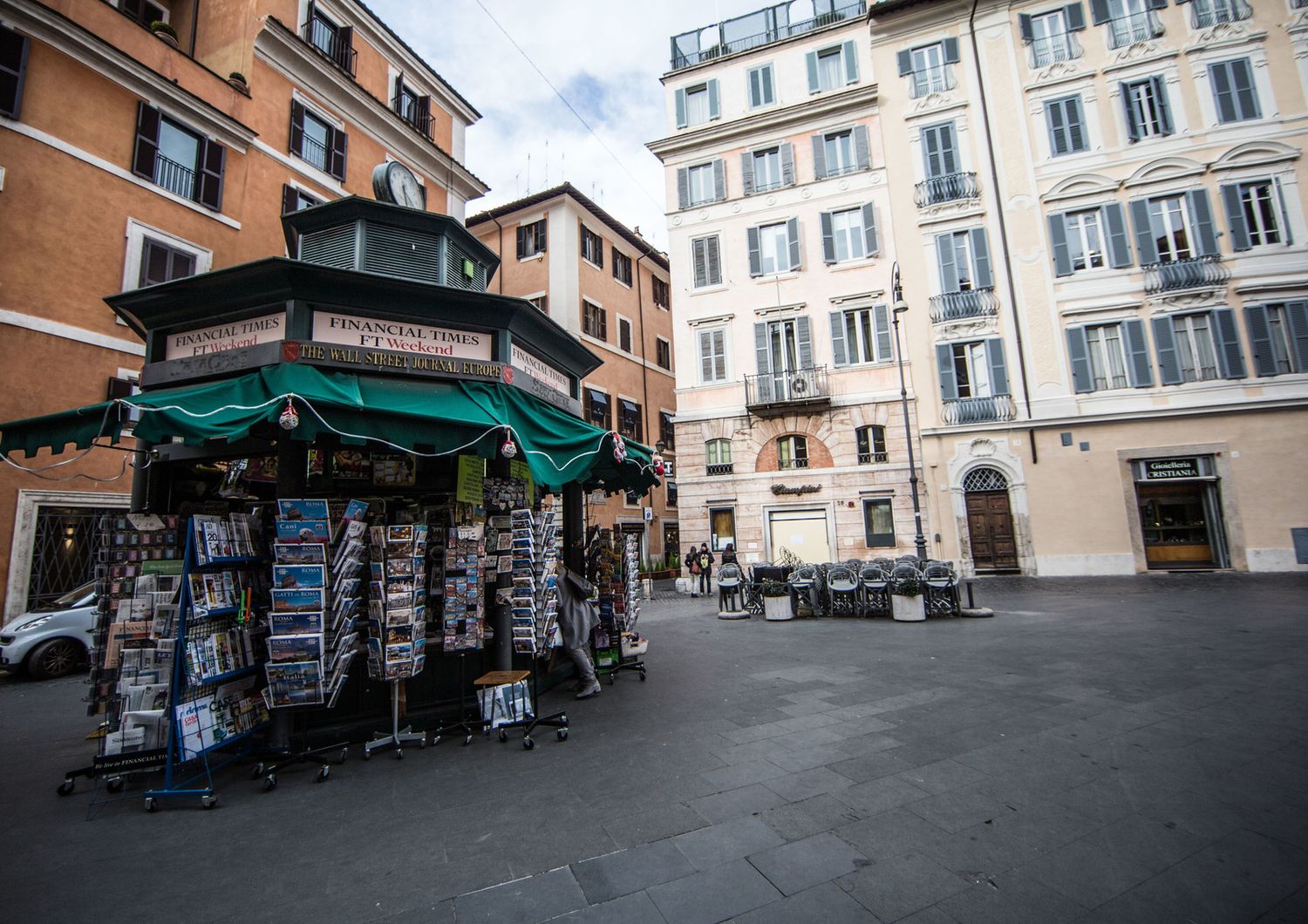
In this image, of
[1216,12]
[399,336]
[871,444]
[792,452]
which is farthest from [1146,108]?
[399,336]

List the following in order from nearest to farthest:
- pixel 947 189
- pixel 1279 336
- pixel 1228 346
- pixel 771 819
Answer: pixel 771 819 → pixel 1279 336 → pixel 1228 346 → pixel 947 189

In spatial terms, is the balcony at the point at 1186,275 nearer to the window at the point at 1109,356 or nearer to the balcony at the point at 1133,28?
the window at the point at 1109,356

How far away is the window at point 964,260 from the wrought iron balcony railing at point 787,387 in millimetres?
5005

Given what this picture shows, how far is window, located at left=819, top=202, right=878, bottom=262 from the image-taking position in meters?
21.0

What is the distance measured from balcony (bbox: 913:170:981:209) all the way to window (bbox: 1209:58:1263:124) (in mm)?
6900

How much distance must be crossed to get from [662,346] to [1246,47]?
864 inches

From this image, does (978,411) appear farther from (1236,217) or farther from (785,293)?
(1236,217)

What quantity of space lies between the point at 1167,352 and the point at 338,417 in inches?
874

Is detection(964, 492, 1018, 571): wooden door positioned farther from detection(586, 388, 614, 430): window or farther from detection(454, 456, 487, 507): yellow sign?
detection(454, 456, 487, 507): yellow sign

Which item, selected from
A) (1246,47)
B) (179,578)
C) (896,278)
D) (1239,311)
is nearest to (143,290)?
(179,578)

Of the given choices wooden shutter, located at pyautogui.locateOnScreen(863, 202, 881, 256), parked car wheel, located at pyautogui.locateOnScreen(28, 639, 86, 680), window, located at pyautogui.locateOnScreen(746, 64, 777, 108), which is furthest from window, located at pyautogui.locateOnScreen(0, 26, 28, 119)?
wooden shutter, located at pyautogui.locateOnScreen(863, 202, 881, 256)

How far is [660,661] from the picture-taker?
349 inches

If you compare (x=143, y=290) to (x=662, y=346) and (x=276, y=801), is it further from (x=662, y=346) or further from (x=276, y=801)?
(x=662, y=346)

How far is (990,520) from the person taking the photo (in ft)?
62.0
